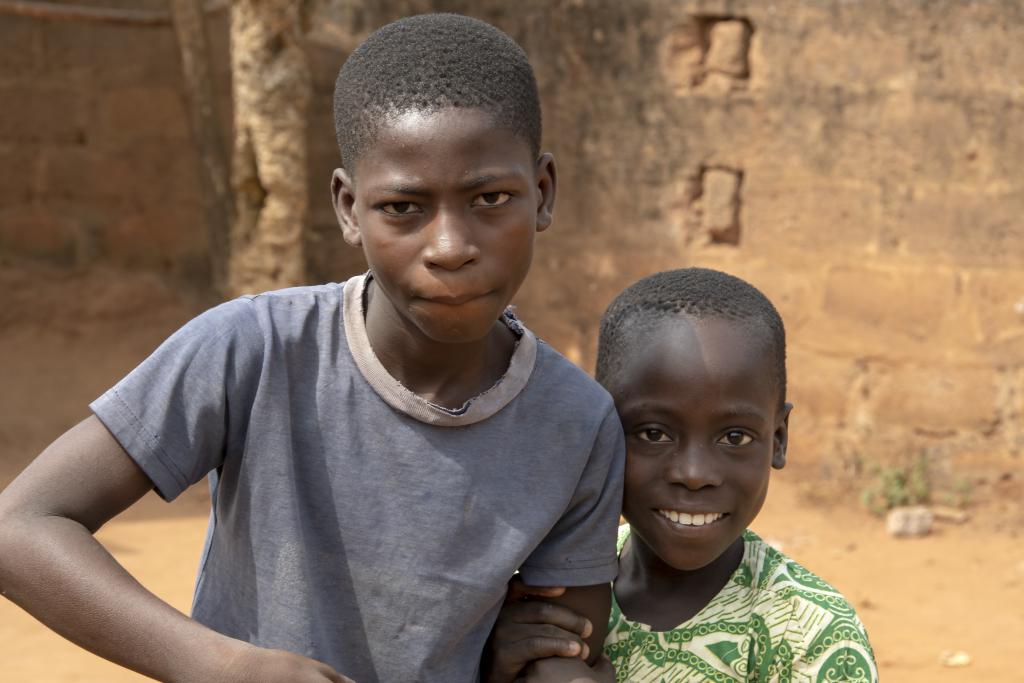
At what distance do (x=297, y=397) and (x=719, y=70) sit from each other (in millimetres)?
4728

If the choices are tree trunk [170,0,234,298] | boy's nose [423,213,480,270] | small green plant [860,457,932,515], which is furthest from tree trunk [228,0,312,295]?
boy's nose [423,213,480,270]

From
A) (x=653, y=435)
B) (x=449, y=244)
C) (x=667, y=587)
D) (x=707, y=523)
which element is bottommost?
(x=667, y=587)

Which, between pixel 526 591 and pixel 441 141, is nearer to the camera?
pixel 441 141

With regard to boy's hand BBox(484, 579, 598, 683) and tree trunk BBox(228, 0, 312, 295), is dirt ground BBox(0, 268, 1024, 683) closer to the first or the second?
tree trunk BBox(228, 0, 312, 295)

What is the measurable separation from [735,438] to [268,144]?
4485mm

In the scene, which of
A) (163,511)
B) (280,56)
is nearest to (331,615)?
(163,511)

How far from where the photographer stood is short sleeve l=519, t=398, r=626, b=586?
1.75 metres

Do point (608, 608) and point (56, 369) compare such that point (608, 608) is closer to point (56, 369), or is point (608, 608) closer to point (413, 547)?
point (413, 547)

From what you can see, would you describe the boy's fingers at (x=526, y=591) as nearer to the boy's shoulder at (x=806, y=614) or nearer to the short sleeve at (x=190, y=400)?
the boy's shoulder at (x=806, y=614)

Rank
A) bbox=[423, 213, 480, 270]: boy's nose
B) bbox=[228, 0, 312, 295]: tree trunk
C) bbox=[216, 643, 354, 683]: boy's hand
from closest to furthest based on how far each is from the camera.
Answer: bbox=[216, 643, 354, 683]: boy's hand, bbox=[423, 213, 480, 270]: boy's nose, bbox=[228, 0, 312, 295]: tree trunk

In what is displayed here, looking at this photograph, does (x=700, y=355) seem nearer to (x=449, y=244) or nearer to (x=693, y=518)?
(x=693, y=518)

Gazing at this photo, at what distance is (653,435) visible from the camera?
6.16ft

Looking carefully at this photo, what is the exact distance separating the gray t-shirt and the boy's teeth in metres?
0.21

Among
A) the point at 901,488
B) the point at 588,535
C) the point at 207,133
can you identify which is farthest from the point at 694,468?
the point at 207,133
